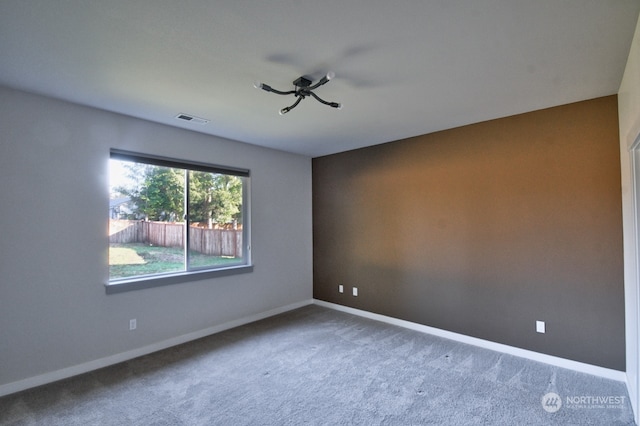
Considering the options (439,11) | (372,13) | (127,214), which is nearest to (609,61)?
(439,11)

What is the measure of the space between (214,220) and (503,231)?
3522 mm

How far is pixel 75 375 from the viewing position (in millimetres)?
2730

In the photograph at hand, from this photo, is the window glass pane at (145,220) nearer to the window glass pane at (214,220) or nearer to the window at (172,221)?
the window at (172,221)

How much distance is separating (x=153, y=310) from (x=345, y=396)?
228cm


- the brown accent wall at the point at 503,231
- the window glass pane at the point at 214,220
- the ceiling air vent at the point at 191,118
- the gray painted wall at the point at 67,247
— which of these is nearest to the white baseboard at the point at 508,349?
the brown accent wall at the point at 503,231

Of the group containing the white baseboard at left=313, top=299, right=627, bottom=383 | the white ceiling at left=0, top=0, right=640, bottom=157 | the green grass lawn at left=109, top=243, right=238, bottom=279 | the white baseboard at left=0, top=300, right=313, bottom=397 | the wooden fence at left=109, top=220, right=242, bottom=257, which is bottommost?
the white baseboard at left=313, top=299, right=627, bottom=383

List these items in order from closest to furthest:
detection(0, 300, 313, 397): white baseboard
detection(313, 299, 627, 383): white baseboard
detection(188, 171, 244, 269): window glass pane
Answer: detection(0, 300, 313, 397): white baseboard, detection(313, 299, 627, 383): white baseboard, detection(188, 171, 244, 269): window glass pane

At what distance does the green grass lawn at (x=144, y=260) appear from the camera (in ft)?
10.3

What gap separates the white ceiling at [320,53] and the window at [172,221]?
2.34 ft

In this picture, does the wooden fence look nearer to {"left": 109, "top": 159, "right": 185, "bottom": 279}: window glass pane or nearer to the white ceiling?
{"left": 109, "top": 159, "right": 185, "bottom": 279}: window glass pane

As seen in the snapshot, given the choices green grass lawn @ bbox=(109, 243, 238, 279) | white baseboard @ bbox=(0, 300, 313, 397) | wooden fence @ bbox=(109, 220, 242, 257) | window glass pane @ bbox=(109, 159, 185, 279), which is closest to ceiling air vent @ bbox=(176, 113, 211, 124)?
window glass pane @ bbox=(109, 159, 185, 279)

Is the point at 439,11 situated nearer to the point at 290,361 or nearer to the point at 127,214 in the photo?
the point at 290,361

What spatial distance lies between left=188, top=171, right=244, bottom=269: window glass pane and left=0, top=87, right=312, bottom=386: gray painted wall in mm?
303

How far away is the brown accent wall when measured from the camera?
8.93 ft
